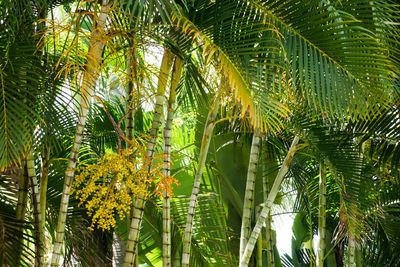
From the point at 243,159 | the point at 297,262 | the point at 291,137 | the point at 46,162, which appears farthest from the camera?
the point at 297,262

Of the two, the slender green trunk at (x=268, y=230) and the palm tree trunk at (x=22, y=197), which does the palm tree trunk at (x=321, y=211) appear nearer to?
the slender green trunk at (x=268, y=230)

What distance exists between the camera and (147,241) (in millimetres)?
5258

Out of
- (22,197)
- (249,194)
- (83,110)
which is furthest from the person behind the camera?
(249,194)

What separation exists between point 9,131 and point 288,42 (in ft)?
5.01

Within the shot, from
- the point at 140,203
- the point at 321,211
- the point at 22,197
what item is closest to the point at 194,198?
the point at 140,203

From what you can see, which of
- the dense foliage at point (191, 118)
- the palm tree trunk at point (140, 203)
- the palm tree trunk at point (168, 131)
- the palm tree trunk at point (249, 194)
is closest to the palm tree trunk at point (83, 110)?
the dense foliage at point (191, 118)

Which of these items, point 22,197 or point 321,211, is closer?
point 22,197

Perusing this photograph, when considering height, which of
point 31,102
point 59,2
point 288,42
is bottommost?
point 31,102

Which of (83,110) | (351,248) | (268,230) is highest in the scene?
(83,110)

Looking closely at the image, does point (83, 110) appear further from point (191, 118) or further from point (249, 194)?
point (191, 118)

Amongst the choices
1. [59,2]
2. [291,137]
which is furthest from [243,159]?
[59,2]

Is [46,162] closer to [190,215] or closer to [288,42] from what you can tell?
[190,215]

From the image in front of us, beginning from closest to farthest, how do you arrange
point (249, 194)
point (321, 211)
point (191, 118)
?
point (249, 194)
point (321, 211)
point (191, 118)

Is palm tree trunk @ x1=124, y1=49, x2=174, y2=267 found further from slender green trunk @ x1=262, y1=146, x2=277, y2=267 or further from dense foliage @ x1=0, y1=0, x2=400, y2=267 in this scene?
slender green trunk @ x1=262, y1=146, x2=277, y2=267
